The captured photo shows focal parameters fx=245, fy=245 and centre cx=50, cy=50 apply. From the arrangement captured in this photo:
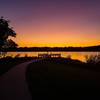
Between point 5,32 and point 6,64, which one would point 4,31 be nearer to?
point 5,32

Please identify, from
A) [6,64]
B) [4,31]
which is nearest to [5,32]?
[4,31]

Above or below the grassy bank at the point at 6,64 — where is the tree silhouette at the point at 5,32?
above

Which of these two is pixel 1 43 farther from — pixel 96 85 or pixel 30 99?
pixel 30 99

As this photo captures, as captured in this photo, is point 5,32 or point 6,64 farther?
point 5,32

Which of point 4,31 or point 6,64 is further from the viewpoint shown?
point 4,31

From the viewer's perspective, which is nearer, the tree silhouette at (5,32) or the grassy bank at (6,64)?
the grassy bank at (6,64)

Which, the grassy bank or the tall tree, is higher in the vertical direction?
the tall tree

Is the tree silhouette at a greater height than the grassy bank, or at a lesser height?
greater

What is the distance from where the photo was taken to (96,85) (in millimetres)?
12633

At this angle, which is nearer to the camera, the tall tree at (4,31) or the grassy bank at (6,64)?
the grassy bank at (6,64)

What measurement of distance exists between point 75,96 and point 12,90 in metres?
2.78

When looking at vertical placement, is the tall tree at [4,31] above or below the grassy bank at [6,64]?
above

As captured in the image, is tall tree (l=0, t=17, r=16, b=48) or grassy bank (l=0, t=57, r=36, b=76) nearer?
grassy bank (l=0, t=57, r=36, b=76)

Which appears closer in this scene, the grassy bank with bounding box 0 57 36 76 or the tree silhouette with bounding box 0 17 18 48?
the grassy bank with bounding box 0 57 36 76
